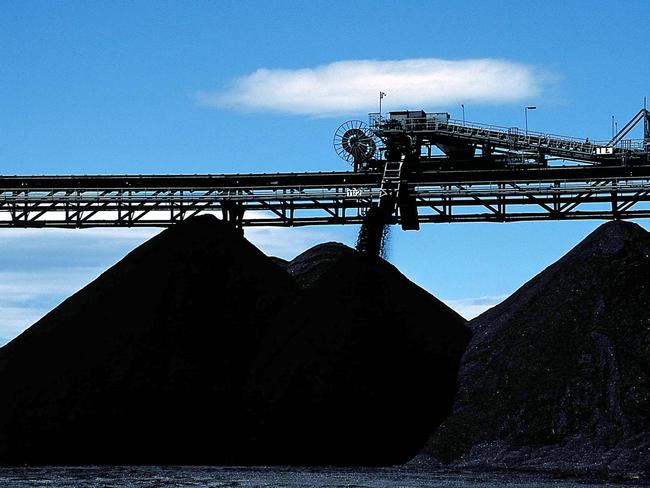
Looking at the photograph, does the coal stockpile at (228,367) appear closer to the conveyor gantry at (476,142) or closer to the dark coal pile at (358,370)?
the dark coal pile at (358,370)

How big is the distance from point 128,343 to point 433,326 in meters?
8.11

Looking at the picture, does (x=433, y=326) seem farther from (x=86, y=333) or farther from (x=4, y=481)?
(x=4, y=481)

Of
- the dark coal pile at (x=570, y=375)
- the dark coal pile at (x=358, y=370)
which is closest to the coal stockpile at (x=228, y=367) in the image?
the dark coal pile at (x=358, y=370)

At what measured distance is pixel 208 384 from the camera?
28.7 m

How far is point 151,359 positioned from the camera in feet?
95.6

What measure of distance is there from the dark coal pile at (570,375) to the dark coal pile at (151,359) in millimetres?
5656

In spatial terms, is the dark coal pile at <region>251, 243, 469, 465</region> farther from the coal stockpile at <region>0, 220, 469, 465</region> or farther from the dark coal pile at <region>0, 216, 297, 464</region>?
the dark coal pile at <region>0, 216, 297, 464</region>

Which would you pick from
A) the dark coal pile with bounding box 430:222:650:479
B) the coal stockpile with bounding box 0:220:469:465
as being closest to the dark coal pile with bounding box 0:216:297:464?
the coal stockpile with bounding box 0:220:469:465

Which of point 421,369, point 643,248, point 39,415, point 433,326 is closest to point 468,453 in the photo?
point 421,369

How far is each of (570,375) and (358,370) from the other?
4993mm

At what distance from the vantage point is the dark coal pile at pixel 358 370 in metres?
26.5

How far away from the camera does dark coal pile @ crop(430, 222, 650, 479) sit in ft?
82.8

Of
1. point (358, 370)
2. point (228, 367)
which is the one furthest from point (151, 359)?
point (358, 370)

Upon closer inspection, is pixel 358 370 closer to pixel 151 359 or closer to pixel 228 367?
pixel 228 367
